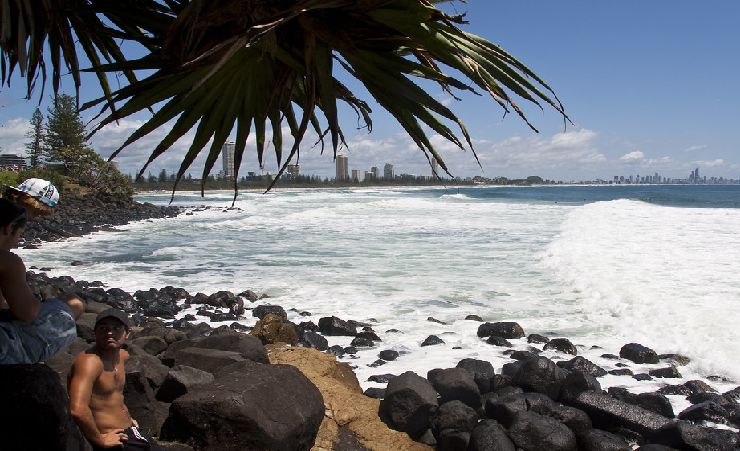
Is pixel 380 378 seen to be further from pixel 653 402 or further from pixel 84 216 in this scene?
pixel 84 216

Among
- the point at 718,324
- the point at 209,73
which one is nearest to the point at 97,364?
the point at 209,73

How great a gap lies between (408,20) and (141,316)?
25.9 ft

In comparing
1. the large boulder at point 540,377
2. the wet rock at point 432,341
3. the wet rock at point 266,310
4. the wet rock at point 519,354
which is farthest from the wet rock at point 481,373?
the wet rock at point 266,310

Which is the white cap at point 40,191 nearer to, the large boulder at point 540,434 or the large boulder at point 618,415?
the large boulder at point 540,434

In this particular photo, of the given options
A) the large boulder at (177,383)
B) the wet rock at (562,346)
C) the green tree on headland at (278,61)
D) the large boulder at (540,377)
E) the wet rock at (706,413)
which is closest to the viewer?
the green tree on headland at (278,61)

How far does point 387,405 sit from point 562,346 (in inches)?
120

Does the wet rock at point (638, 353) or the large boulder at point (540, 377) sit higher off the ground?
the large boulder at point (540, 377)

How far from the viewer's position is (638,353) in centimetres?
662

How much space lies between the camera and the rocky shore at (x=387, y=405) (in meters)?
3.45

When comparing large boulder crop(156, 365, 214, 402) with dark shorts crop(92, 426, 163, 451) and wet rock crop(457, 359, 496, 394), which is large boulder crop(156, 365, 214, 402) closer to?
dark shorts crop(92, 426, 163, 451)

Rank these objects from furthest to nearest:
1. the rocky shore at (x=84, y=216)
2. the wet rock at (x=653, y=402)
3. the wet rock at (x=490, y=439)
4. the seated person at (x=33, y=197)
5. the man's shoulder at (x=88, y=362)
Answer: the rocky shore at (x=84, y=216) → the wet rock at (x=653, y=402) → the wet rock at (x=490, y=439) → the man's shoulder at (x=88, y=362) → the seated person at (x=33, y=197)

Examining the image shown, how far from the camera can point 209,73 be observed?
1.53 metres

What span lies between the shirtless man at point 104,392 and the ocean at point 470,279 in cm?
321

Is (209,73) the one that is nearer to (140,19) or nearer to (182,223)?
(140,19)
